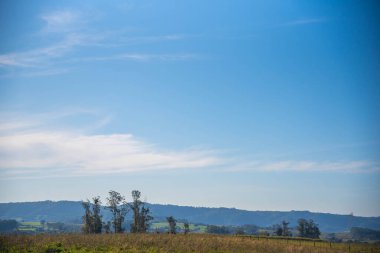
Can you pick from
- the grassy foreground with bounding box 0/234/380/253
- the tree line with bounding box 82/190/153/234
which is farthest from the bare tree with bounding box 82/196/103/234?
the grassy foreground with bounding box 0/234/380/253

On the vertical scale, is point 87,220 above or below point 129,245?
below

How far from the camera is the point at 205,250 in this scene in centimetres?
4288

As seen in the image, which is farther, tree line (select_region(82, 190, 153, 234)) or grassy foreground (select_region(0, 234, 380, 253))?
tree line (select_region(82, 190, 153, 234))

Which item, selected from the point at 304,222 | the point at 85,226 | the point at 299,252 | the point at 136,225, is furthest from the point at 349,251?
the point at 304,222

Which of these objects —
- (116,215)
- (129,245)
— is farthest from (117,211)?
(129,245)

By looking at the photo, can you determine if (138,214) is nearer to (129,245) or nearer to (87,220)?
(87,220)

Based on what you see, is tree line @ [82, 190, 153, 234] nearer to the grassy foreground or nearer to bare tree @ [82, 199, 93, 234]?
bare tree @ [82, 199, 93, 234]

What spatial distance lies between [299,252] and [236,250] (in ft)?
26.0

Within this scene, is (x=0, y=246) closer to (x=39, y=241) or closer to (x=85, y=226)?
(x=39, y=241)

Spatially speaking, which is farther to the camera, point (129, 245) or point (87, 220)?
point (87, 220)

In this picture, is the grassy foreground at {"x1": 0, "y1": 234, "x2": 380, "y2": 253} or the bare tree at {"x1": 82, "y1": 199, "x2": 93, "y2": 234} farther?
the bare tree at {"x1": 82, "y1": 199, "x2": 93, "y2": 234}

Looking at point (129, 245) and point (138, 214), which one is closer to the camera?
point (129, 245)

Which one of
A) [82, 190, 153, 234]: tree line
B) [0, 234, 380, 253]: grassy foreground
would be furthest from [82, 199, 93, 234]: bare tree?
[0, 234, 380, 253]: grassy foreground

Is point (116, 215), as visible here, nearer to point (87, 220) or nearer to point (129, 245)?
point (87, 220)
